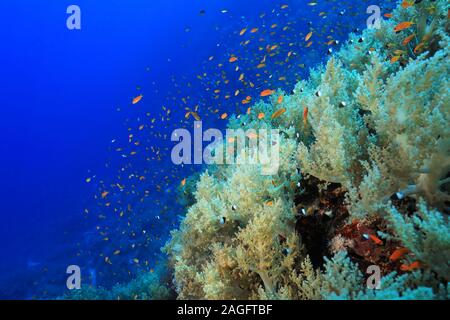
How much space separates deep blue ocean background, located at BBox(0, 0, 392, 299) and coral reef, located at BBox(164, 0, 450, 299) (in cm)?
531

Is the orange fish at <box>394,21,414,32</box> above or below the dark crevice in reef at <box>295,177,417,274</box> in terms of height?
above

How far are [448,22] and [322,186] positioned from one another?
3529mm

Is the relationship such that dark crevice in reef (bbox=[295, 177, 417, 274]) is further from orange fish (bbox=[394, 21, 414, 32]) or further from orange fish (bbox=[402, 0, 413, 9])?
orange fish (bbox=[402, 0, 413, 9])

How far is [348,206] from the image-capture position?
3.11m

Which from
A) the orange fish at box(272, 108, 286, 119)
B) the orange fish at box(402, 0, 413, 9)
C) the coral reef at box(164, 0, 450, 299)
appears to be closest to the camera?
the coral reef at box(164, 0, 450, 299)

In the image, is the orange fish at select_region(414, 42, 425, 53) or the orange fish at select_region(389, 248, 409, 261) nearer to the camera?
the orange fish at select_region(389, 248, 409, 261)

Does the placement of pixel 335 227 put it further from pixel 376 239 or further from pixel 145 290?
pixel 145 290

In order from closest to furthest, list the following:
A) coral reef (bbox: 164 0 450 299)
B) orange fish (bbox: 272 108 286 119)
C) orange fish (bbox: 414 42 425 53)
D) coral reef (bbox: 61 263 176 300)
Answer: coral reef (bbox: 164 0 450 299) → orange fish (bbox: 414 42 425 53) → orange fish (bbox: 272 108 286 119) → coral reef (bbox: 61 263 176 300)

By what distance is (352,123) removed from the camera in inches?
140

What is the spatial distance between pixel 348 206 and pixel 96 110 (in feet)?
326

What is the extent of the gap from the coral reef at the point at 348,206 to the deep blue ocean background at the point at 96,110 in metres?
5.31

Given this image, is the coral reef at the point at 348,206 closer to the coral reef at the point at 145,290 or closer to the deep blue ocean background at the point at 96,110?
the coral reef at the point at 145,290

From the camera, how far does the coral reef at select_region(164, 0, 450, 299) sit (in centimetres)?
244

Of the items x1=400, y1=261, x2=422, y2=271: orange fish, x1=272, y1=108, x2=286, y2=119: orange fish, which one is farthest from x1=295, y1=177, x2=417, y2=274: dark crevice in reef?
x1=272, y1=108, x2=286, y2=119: orange fish
